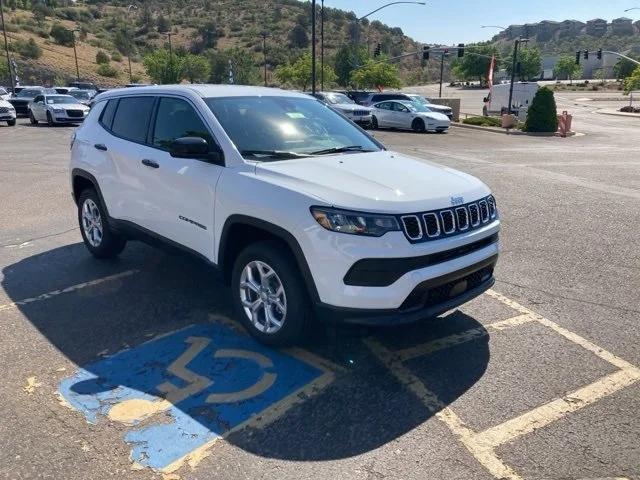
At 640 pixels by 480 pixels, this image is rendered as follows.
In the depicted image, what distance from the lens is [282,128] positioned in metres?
4.59

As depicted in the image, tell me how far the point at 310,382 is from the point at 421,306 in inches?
33.3

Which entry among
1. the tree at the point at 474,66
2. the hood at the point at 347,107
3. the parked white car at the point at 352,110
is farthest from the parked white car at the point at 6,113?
the tree at the point at 474,66

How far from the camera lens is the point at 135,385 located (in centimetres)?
358

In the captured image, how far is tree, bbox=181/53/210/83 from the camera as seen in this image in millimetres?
68125

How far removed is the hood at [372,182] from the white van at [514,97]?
103 ft

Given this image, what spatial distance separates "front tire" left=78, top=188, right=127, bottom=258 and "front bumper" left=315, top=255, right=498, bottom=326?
10.2ft

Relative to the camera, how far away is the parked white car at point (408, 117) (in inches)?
1000

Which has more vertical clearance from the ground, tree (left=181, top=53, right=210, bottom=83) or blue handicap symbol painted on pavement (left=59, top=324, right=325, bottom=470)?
tree (left=181, top=53, right=210, bottom=83)

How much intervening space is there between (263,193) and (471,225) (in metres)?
1.42

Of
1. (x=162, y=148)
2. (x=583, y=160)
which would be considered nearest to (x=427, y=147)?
(x=583, y=160)

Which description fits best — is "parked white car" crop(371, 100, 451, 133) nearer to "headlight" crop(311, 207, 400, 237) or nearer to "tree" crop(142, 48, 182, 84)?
"headlight" crop(311, 207, 400, 237)

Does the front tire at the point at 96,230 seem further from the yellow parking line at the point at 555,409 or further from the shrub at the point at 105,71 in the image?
the shrub at the point at 105,71

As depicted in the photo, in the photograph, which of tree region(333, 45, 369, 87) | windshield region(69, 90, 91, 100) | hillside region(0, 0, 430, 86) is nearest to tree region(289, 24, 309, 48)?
hillside region(0, 0, 430, 86)

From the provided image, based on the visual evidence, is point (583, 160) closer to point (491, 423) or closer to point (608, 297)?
point (608, 297)
